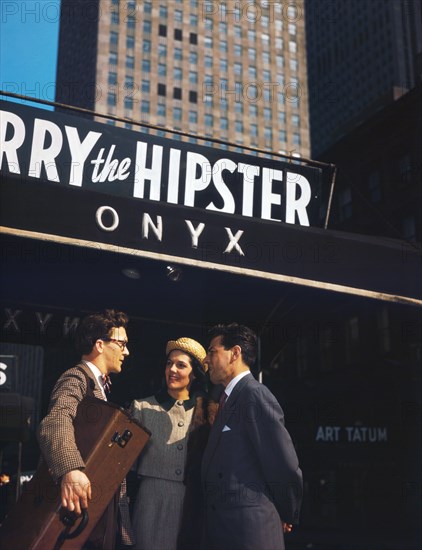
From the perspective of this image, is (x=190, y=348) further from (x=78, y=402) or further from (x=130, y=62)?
(x=130, y=62)

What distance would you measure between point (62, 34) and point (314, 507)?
10225 cm

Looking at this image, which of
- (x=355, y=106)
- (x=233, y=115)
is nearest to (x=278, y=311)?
(x=233, y=115)

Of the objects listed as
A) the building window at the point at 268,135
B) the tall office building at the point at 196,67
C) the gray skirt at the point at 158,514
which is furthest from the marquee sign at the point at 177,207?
the building window at the point at 268,135

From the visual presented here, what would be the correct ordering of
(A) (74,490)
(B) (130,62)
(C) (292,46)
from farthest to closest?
(C) (292,46)
(B) (130,62)
(A) (74,490)

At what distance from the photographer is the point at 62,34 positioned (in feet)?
373

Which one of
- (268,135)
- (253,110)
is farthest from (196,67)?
(268,135)

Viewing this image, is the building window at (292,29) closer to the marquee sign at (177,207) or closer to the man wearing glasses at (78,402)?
the marquee sign at (177,207)

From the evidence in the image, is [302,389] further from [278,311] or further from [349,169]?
[278,311]

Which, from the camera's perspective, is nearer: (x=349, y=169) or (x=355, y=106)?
(x=349, y=169)

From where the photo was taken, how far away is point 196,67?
313 ft

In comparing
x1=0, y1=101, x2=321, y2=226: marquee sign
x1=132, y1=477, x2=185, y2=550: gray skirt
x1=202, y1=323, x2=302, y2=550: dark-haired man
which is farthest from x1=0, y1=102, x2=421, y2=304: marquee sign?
x1=132, y1=477, x2=185, y2=550: gray skirt

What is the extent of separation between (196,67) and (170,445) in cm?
9512

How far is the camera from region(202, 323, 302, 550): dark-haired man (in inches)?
193

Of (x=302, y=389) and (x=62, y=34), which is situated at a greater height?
(x=62, y=34)
